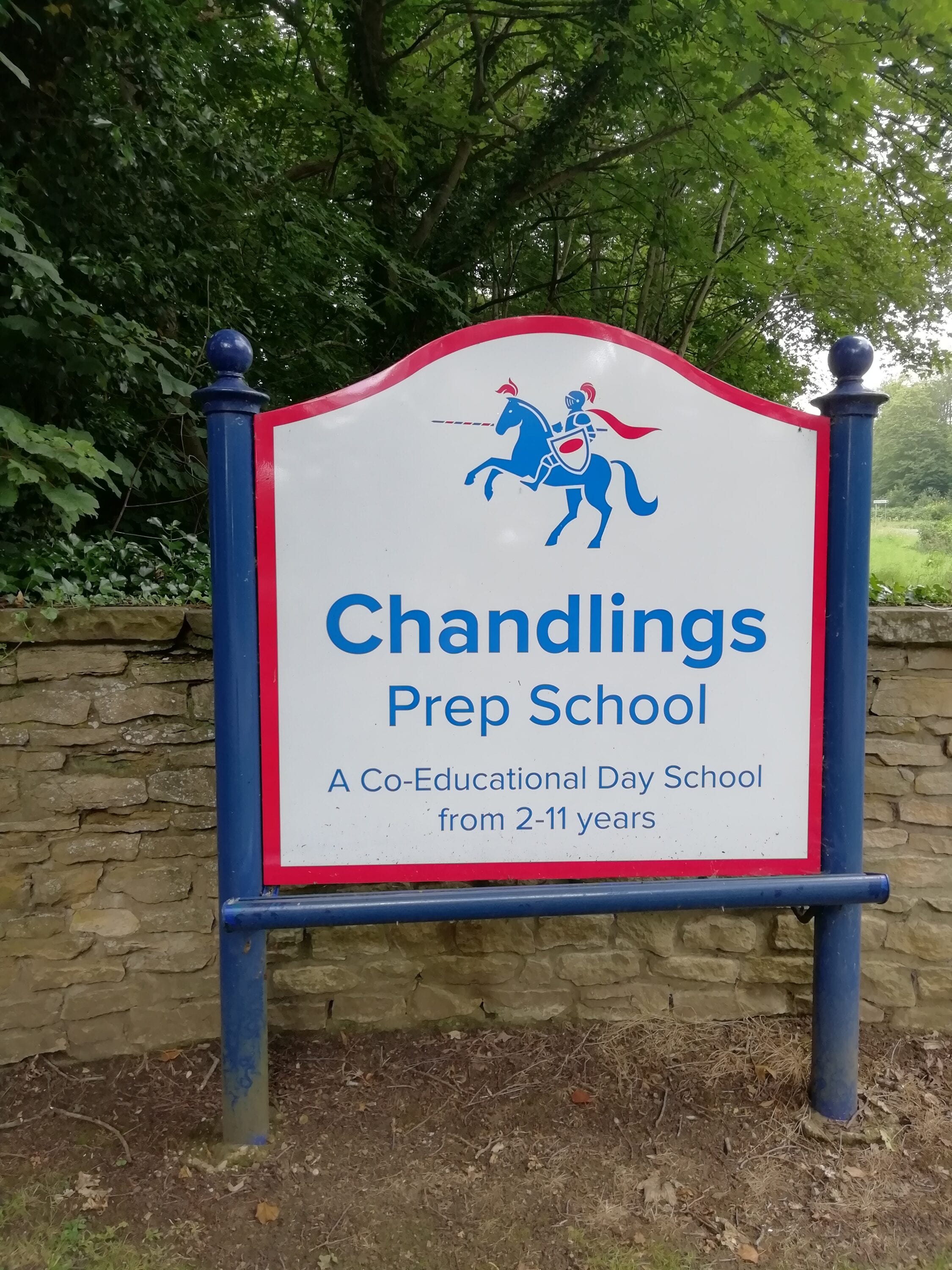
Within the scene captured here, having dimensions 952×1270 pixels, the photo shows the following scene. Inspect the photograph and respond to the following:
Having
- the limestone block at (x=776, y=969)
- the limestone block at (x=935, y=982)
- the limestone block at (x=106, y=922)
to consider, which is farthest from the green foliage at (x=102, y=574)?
the limestone block at (x=935, y=982)

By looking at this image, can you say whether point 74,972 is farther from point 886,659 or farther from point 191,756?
point 886,659

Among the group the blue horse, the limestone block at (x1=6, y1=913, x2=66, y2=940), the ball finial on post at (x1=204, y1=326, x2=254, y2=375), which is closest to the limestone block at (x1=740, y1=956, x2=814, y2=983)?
the blue horse

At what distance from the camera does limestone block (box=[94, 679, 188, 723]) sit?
2.29 metres

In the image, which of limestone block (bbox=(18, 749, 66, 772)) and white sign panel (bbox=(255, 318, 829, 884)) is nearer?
white sign panel (bbox=(255, 318, 829, 884))

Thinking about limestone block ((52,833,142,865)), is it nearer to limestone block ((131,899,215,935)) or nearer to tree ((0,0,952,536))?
limestone block ((131,899,215,935))

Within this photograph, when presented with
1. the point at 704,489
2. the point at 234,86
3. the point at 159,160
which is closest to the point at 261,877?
the point at 704,489

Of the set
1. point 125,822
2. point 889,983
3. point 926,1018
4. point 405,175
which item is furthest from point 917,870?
point 405,175

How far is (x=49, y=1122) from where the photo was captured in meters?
2.20

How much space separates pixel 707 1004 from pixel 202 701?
1.85 m

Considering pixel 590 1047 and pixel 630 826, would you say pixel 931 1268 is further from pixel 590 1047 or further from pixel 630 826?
pixel 630 826

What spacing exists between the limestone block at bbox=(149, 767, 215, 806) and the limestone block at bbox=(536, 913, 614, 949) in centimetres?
110

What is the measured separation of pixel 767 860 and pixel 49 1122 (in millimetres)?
2061

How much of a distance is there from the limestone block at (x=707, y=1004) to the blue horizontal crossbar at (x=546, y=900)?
0.72 metres

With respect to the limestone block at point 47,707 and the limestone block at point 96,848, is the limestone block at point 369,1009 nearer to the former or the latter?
the limestone block at point 96,848
